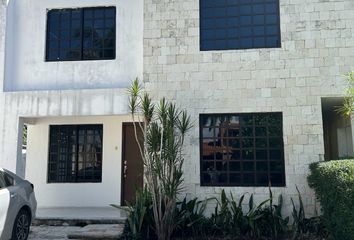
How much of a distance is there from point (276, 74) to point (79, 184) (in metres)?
6.19

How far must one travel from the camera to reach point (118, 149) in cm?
1051

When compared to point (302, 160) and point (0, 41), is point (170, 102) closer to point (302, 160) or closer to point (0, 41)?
point (302, 160)

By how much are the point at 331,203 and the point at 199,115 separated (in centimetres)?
337

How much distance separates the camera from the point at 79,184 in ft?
34.3

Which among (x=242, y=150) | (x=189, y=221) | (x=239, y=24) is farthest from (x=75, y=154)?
(x=239, y=24)

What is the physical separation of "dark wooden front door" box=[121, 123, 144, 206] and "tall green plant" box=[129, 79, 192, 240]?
2.65 metres

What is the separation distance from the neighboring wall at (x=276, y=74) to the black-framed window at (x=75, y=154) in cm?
308

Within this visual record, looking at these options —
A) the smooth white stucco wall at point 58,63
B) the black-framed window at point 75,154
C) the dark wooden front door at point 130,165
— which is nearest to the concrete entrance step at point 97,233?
the dark wooden front door at point 130,165

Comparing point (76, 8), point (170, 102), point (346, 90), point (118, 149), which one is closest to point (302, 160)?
point (346, 90)

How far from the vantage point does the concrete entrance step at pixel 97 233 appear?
7320 millimetres

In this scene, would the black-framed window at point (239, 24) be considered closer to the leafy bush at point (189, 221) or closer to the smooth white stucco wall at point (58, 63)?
the smooth white stucco wall at point (58, 63)

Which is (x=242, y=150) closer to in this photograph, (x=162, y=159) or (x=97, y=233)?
(x=162, y=159)

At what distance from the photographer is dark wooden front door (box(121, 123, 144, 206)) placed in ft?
34.2

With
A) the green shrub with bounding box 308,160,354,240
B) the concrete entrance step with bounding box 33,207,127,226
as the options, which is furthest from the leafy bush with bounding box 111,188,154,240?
the green shrub with bounding box 308,160,354,240
